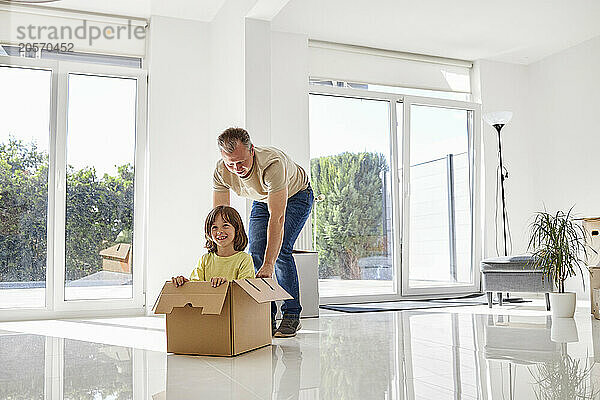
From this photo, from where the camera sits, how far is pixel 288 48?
18.0 feet

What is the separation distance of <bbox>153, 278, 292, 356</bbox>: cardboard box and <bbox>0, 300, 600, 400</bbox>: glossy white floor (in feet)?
0.22

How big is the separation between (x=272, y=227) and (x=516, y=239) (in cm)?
427

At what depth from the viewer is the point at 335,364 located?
7.95 ft

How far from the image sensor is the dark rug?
491 centimetres

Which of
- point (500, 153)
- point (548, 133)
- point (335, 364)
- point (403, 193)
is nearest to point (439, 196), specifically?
point (403, 193)

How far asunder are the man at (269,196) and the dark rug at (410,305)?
1.59m

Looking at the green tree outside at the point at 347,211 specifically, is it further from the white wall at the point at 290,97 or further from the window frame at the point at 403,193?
the white wall at the point at 290,97

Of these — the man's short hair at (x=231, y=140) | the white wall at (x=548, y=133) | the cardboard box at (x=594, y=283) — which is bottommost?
the cardboard box at (x=594, y=283)

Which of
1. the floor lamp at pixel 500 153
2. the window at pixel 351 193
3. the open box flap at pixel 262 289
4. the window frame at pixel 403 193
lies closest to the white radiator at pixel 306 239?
the window at pixel 351 193

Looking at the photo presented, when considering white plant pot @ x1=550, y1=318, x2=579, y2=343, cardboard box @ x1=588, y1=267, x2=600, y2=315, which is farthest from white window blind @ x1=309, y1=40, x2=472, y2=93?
white plant pot @ x1=550, y1=318, x2=579, y2=343

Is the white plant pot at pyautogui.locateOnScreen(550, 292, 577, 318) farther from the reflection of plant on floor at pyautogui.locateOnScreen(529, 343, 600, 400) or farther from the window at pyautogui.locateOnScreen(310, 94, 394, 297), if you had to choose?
the window at pyautogui.locateOnScreen(310, 94, 394, 297)

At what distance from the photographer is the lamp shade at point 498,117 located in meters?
5.91

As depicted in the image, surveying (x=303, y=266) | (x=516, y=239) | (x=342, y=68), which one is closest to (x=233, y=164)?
(x=303, y=266)

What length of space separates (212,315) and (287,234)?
2.60 ft
